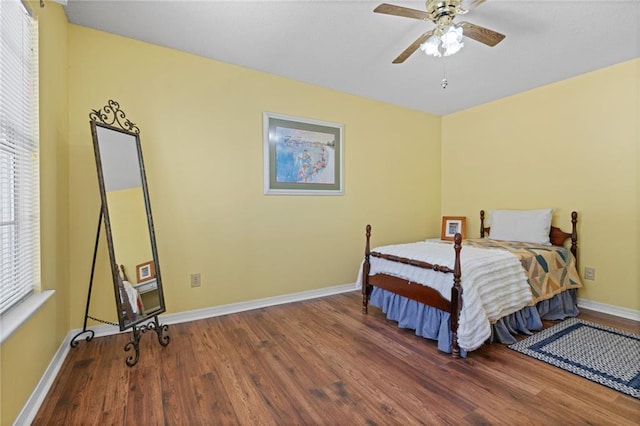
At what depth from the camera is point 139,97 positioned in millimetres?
2648

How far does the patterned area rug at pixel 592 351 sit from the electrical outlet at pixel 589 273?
2.14ft

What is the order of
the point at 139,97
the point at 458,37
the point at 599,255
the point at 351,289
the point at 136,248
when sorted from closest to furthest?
the point at 458,37 < the point at 136,248 < the point at 139,97 < the point at 599,255 < the point at 351,289

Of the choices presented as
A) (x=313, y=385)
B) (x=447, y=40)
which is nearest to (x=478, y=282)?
(x=313, y=385)

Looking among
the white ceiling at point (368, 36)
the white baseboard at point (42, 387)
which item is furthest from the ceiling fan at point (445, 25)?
the white baseboard at point (42, 387)

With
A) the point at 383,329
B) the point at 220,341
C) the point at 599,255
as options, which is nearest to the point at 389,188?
the point at 383,329

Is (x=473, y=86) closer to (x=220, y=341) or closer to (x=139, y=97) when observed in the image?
(x=139, y=97)

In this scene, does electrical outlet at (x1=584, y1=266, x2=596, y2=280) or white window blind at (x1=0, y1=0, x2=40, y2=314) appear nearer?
white window blind at (x1=0, y1=0, x2=40, y2=314)

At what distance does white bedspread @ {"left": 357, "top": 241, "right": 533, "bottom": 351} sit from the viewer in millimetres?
2127

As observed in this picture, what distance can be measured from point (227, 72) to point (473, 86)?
2823mm

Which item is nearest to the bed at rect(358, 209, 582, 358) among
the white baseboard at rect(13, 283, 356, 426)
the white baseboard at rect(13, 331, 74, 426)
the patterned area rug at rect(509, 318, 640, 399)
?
the patterned area rug at rect(509, 318, 640, 399)

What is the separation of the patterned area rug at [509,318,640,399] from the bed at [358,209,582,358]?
15 cm

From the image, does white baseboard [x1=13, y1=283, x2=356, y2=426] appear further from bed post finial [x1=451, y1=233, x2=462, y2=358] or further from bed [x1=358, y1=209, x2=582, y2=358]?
bed post finial [x1=451, y1=233, x2=462, y2=358]

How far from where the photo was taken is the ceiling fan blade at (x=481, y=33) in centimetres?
197

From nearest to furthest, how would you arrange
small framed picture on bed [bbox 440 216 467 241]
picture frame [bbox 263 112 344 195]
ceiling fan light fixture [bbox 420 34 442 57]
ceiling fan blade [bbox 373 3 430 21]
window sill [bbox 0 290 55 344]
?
Result: window sill [bbox 0 290 55 344] → ceiling fan blade [bbox 373 3 430 21] → ceiling fan light fixture [bbox 420 34 442 57] → picture frame [bbox 263 112 344 195] → small framed picture on bed [bbox 440 216 467 241]
